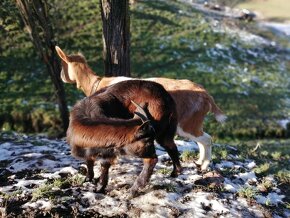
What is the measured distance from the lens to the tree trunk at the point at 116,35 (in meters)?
8.10

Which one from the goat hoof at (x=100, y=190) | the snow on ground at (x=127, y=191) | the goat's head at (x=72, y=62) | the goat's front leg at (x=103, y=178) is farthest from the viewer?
the goat's head at (x=72, y=62)

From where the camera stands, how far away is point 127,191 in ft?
18.6

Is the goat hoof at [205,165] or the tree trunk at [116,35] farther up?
the tree trunk at [116,35]

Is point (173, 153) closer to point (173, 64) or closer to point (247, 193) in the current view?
point (247, 193)

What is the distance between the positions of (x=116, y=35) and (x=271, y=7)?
143ft

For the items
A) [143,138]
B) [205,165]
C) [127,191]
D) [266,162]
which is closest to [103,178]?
[127,191]

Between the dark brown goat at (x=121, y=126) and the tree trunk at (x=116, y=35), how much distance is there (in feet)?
9.31

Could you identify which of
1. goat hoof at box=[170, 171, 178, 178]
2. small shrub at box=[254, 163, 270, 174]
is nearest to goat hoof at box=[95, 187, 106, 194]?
goat hoof at box=[170, 171, 178, 178]

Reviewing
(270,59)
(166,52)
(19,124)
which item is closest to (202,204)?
(19,124)

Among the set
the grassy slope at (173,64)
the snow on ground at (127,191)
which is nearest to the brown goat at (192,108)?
the snow on ground at (127,191)

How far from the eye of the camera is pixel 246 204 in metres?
5.93

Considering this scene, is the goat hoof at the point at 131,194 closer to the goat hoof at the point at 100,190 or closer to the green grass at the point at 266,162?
the goat hoof at the point at 100,190

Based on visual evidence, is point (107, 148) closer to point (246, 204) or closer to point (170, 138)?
point (170, 138)

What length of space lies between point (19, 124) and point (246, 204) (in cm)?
980
